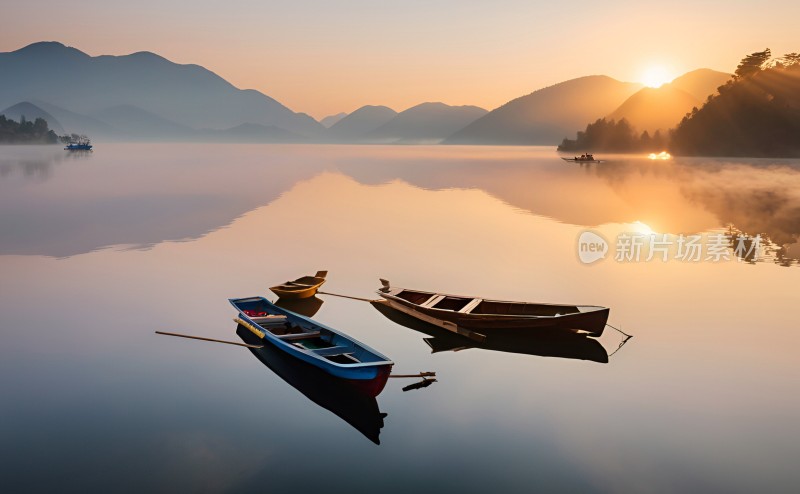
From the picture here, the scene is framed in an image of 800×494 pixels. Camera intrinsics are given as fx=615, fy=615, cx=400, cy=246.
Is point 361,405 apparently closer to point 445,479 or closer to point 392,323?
point 445,479

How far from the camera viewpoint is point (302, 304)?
3081 cm

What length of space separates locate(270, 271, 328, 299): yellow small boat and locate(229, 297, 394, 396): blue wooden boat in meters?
3.63

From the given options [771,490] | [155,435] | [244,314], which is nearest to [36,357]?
[244,314]

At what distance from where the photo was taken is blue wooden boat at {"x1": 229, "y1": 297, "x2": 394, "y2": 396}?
1847 centimetres

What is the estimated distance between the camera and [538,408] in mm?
18875

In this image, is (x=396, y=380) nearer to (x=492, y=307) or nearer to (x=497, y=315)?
(x=497, y=315)

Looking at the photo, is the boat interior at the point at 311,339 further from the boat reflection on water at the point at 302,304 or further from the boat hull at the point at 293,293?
the boat hull at the point at 293,293

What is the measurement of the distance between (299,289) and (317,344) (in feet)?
30.0

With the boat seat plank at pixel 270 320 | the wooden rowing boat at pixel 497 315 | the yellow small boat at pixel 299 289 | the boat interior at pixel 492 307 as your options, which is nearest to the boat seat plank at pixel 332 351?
the boat seat plank at pixel 270 320

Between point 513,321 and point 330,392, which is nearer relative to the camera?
point 330,392

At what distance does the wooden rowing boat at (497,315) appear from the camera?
81.5 feet

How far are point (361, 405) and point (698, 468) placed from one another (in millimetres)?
9301

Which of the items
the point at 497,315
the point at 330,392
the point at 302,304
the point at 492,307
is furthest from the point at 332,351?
the point at 302,304

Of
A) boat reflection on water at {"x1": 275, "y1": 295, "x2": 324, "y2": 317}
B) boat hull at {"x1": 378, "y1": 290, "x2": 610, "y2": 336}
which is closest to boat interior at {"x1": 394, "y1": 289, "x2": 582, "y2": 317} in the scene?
boat hull at {"x1": 378, "y1": 290, "x2": 610, "y2": 336}
